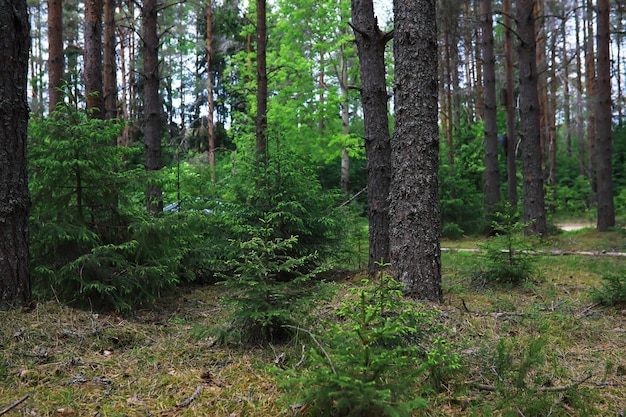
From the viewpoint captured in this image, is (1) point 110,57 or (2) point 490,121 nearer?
(1) point 110,57

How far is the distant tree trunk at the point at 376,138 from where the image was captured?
691 centimetres

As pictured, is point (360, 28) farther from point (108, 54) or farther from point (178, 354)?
point (108, 54)

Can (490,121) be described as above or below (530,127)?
above

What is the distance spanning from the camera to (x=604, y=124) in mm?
13047

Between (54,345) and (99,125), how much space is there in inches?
105

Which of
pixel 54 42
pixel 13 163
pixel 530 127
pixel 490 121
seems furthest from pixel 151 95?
pixel 490 121

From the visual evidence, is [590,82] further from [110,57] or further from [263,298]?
[263,298]

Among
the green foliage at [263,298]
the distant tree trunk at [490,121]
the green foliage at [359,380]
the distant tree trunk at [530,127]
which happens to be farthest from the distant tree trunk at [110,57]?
the distant tree trunk at [490,121]

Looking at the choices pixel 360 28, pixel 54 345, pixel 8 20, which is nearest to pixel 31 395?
pixel 54 345

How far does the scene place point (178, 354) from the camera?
3.78 meters

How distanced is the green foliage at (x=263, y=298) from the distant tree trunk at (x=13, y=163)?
2013 millimetres

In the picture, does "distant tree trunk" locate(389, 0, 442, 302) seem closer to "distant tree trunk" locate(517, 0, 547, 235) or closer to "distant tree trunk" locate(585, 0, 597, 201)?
"distant tree trunk" locate(517, 0, 547, 235)

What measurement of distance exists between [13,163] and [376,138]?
4631 millimetres

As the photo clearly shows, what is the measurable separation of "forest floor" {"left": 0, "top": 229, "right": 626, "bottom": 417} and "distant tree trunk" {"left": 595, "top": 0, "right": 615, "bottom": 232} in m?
9.14
